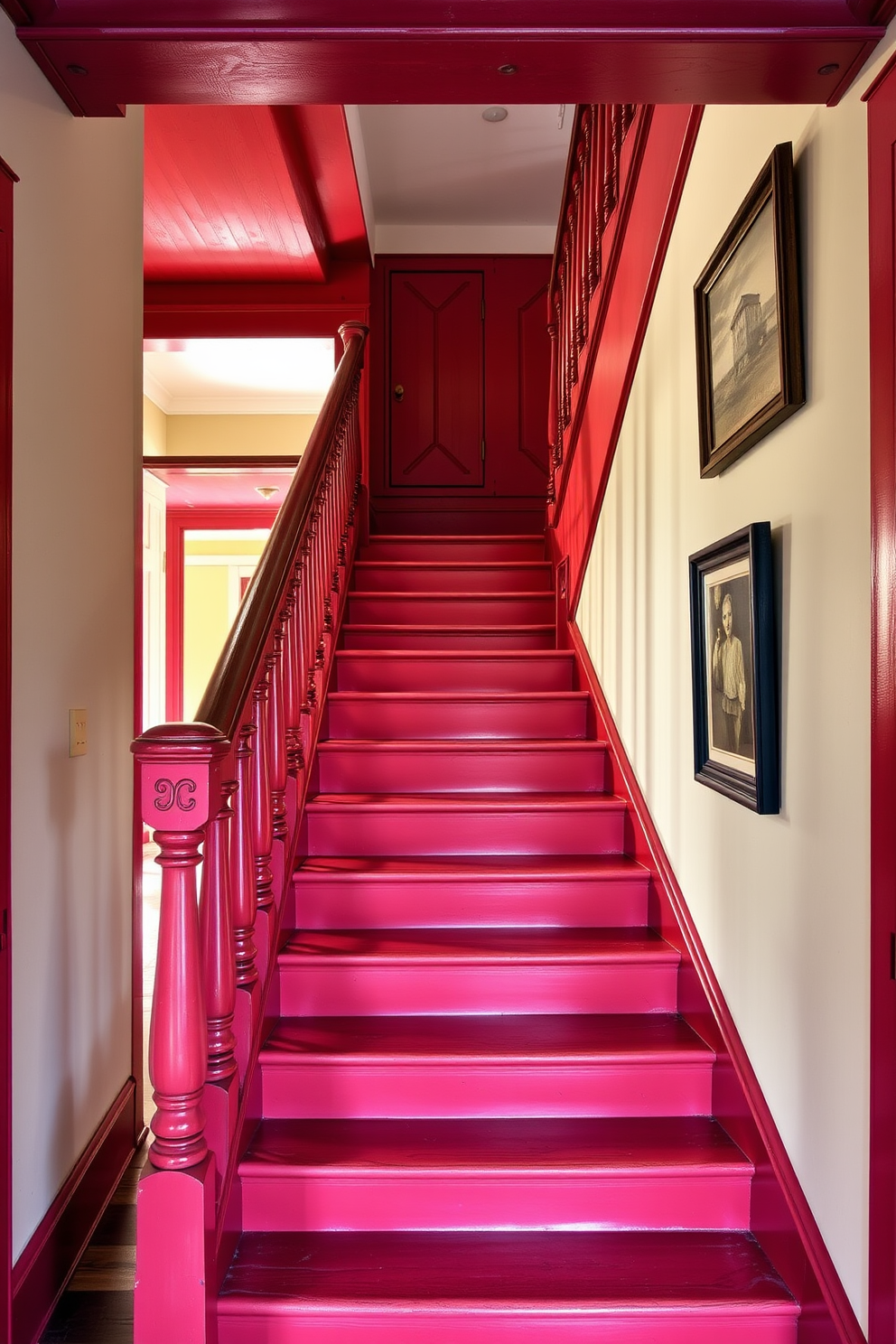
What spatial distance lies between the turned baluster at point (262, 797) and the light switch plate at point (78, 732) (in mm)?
398

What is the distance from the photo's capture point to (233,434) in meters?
7.54

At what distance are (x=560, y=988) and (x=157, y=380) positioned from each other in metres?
6.38

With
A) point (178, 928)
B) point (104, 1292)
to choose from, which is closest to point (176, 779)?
point (178, 928)

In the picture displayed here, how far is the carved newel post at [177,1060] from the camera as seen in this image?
134 cm

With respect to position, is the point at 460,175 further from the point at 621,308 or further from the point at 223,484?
the point at 621,308

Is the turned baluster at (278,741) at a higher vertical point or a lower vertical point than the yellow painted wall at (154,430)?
lower

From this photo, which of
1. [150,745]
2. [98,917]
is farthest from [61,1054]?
[150,745]

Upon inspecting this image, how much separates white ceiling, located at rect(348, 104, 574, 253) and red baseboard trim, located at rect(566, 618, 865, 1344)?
3.56m

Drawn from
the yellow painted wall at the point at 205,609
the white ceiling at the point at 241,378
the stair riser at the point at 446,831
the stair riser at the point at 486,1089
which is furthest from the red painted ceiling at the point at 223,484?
the stair riser at the point at 486,1089

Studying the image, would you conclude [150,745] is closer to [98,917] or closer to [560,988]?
[98,917]

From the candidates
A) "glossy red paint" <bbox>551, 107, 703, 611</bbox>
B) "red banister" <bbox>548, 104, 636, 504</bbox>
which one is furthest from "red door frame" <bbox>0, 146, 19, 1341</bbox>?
"red banister" <bbox>548, 104, 636, 504</bbox>

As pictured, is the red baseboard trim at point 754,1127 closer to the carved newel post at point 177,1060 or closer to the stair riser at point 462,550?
the carved newel post at point 177,1060

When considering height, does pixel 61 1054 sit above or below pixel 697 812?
below

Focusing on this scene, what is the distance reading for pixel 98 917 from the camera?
2.06 m
